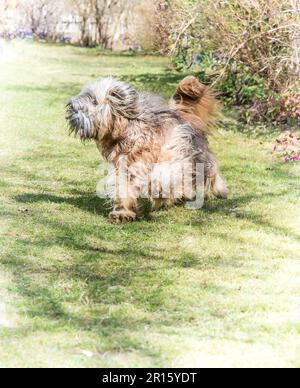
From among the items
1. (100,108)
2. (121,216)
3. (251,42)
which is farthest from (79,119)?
(251,42)

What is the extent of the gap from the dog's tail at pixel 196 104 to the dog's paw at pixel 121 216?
1.05 m

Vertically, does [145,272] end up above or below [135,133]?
below

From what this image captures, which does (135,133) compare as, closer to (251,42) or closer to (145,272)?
(145,272)

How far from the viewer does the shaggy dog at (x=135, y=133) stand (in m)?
6.21

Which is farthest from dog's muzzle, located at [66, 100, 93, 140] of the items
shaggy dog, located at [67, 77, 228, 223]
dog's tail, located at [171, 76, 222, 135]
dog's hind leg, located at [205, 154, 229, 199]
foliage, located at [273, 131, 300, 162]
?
foliage, located at [273, 131, 300, 162]

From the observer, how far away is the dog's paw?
6.34 metres

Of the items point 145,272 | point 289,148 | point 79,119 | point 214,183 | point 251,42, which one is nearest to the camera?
point 145,272

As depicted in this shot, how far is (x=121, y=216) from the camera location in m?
6.34

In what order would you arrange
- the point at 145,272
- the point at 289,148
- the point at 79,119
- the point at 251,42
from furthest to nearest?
the point at 251,42, the point at 289,148, the point at 79,119, the point at 145,272

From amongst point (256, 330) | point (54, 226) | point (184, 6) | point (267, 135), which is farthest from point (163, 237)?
point (184, 6)

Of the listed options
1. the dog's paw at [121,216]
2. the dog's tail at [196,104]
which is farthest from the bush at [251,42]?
the dog's paw at [121,216]

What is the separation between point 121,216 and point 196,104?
139 centimetres

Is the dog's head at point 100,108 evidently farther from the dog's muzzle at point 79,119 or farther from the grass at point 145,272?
the grass at point 145,272
